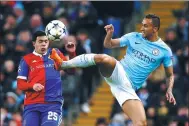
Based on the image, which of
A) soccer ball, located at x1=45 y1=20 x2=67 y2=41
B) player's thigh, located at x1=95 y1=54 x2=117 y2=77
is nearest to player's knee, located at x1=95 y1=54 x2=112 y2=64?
player's thigh, located at x1=95 y1=54 x2=117 y2=77

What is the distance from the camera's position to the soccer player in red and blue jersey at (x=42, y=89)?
15180 mm

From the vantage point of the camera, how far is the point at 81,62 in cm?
1445

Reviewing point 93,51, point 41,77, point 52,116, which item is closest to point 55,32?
point 41,77

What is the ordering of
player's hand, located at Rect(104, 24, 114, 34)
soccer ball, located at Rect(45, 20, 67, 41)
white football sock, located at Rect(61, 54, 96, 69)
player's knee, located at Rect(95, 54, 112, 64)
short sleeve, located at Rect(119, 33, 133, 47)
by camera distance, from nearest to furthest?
player's knee, located at Rect(95, 54, 112, 64)
white football sock, located at Rect(61, 54, 96, 69)
player's hand, located at Rect(104, 24, 114, 34)
short sleeve, located at Rect(119, 33, 133, 47)
soccer ball, located at Rect(45, 20, 67, 41)

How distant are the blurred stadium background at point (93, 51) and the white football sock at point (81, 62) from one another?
19.5 feet

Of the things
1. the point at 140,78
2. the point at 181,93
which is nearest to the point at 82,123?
the point at 181,93

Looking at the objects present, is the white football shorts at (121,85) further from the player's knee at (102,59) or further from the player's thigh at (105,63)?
the player's knee at (102,59)

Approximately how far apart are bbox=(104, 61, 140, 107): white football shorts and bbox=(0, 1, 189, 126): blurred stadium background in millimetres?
5143

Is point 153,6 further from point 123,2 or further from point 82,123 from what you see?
point 82,123

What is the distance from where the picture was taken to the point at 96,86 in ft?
77.0

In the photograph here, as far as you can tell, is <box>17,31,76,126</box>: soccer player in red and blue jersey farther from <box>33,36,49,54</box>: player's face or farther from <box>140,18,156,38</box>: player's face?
<box>140,18,156,38</box>: player's face

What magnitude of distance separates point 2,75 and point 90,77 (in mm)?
2264

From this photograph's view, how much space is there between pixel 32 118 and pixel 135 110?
186 centimetres

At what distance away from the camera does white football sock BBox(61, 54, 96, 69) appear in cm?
1434
